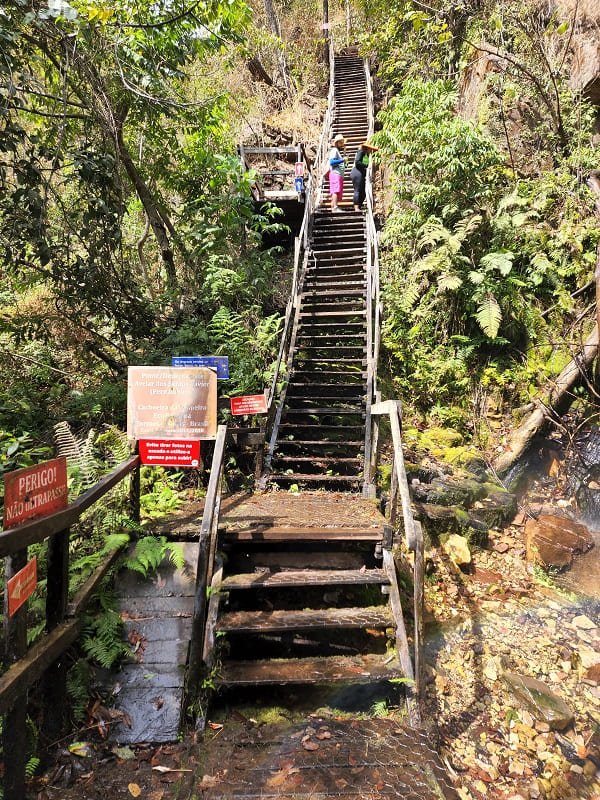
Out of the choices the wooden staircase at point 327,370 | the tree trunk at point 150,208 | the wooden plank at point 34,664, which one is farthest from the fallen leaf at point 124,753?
the tree trunk at point 150,208

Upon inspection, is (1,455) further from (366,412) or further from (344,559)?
(366,412)

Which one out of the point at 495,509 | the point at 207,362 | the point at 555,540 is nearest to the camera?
the point at 207,362

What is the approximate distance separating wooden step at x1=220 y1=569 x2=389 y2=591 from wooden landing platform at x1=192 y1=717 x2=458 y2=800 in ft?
3.21

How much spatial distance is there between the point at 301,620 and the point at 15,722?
6.41 ft

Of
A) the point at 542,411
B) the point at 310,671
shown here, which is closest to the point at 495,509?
the point at 542,411

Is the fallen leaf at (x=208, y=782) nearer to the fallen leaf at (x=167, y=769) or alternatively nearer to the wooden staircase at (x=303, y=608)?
the fallen leaf at (x=167, y=769)

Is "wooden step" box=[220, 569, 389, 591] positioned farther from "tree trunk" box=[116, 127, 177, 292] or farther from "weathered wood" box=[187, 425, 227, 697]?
"tree trunk" box=[116, 127, 177, 292]

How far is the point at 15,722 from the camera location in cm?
215

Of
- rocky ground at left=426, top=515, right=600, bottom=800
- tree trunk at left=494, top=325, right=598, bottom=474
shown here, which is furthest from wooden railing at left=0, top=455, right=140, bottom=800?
tree trunk at left=494, top=325, right=598, bottom=474

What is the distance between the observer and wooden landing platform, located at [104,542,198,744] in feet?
9.27

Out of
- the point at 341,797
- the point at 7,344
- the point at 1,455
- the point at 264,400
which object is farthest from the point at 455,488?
the point at 7,344

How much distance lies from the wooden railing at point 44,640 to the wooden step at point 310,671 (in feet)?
3.59

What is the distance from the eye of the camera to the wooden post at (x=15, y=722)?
2.10 metres

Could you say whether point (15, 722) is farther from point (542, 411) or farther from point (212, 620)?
point (542, 411)
